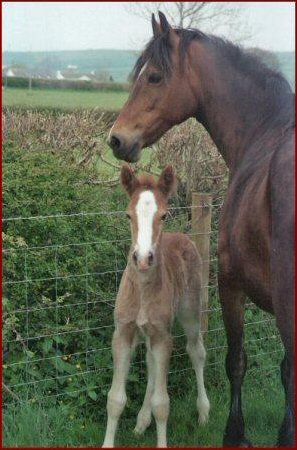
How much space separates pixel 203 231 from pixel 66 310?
1292mm

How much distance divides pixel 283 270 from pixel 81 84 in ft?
86.9

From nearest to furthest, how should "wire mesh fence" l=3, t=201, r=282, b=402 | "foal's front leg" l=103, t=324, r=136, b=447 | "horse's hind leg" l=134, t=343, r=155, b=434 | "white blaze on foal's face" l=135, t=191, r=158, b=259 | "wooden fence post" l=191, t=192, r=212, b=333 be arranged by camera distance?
"white blaze on foal's face" l=135, t=191, r=158, b=259 → "foal's front leg" l=103, t=324, r=136, b=447 → "horse's hind leg" l=134, t=343, r=155, b=434 → "wire mesh fence" l=3, t=201, r=282, b=402 → "wooden fence post" l=191, t=192, r=212, b=333

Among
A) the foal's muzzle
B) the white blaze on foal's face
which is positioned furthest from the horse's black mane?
the white blaze on foal's face

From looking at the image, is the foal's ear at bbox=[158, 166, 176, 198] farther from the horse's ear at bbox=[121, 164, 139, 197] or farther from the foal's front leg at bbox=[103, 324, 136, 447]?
the foal's front leg at bbox=[103, 324, 136, 447]

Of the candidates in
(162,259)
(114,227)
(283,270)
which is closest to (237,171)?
(162,259)

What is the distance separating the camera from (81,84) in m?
28.9

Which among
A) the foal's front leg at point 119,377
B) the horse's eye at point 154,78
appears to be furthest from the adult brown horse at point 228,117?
the foal's front leg at point 119,377

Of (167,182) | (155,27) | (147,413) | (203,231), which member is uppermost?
(155,27)

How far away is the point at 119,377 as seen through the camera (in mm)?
4363

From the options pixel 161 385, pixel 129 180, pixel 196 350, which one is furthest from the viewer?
pixel 196 350

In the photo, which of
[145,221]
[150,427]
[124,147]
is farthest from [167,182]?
[150,427]

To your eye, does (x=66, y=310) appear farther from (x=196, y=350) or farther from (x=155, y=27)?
(x=155, y=27)

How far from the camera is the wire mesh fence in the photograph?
4.87 meters

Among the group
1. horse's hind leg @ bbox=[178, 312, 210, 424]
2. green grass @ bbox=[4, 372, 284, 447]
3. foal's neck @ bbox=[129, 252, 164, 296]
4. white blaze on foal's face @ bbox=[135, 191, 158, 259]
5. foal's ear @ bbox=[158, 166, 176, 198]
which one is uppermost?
foal's ear @ bbox=[158, 166, 176, 198]
